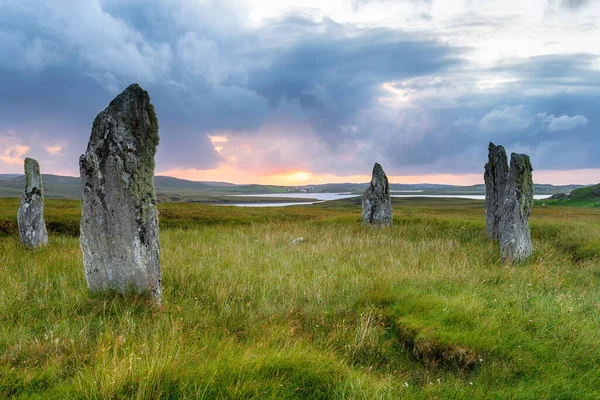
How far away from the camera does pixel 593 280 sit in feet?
34.2

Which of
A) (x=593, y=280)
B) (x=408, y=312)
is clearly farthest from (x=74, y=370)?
(x=593, y=280)

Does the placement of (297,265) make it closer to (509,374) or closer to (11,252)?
(509,374)

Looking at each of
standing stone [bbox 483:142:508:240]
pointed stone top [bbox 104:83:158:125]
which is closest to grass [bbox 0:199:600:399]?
pointed stone top [bbox 104:83:158:125]

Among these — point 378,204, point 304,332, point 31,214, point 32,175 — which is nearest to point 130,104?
point 304,332

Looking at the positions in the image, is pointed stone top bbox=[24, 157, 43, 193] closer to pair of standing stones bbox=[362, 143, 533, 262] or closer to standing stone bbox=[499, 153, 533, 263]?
pair of standing stones bbox=[362, 143, 533, 262]

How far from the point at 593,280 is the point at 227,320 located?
10109mm

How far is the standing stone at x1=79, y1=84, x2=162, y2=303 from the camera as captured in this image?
7305 millimetres

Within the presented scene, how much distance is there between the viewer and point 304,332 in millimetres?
6129

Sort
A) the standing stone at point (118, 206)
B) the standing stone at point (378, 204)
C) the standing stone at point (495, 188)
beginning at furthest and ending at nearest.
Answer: the standing stone at point (378, 204), the standing stone at point (495, 188), the standing stone at point (118, 206)

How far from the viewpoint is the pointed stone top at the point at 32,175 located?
48.4 feet

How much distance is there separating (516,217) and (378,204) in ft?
32.0

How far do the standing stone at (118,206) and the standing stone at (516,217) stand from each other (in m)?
Result: 11.0

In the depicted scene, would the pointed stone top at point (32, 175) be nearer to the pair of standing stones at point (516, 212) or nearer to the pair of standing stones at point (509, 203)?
the pair of standing stones at point (509, 203)

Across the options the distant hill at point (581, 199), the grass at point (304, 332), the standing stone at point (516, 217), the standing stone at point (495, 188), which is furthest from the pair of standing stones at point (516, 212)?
the distant hill at point (581, 199)
